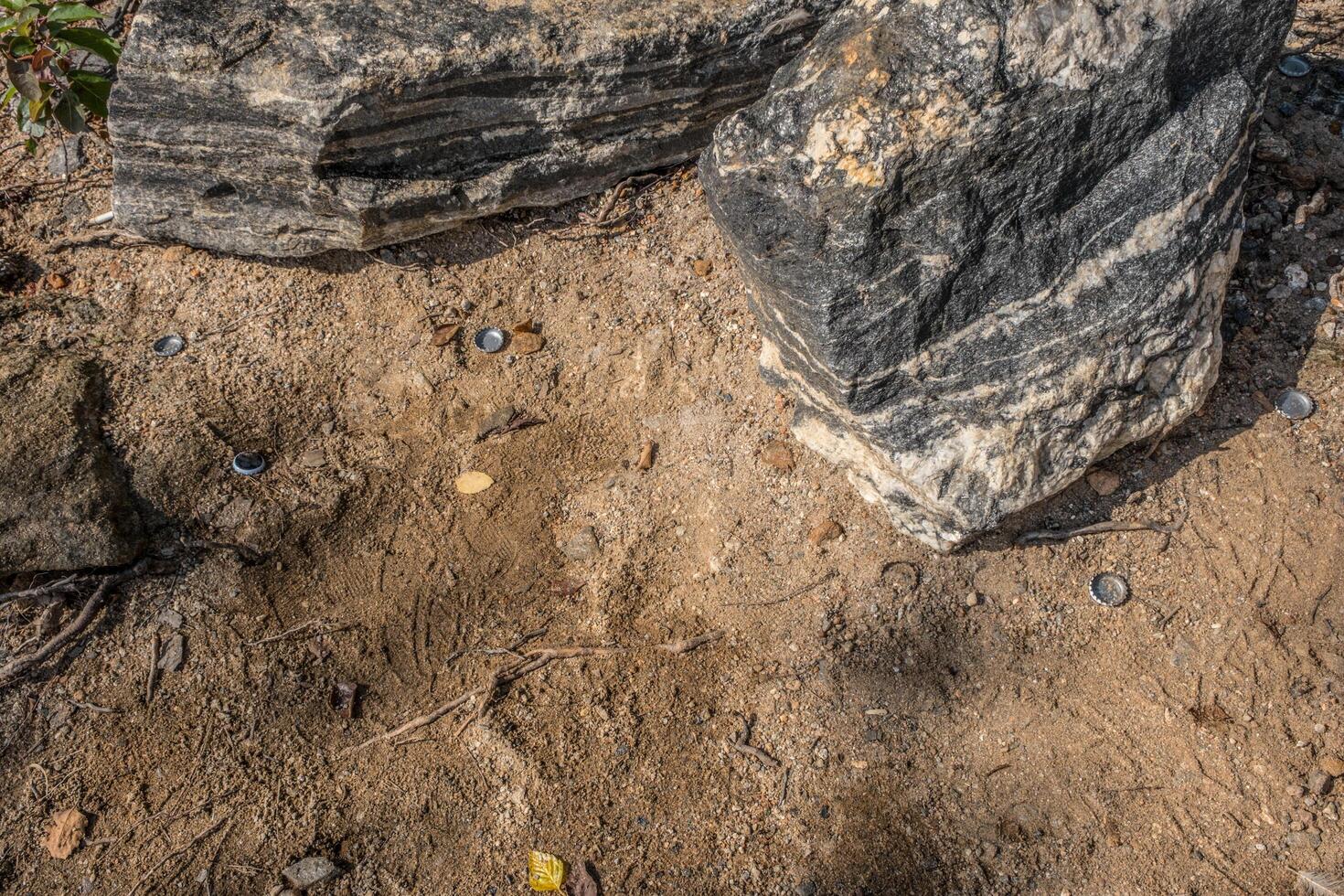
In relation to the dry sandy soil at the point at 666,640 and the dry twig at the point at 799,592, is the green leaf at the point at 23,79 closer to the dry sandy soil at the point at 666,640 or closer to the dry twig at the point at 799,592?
the dry sandy soil at the point at 666,640

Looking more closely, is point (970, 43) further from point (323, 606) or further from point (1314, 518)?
point (323, 606)

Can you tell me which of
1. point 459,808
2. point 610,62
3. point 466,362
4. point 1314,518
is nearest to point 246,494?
point 466,362

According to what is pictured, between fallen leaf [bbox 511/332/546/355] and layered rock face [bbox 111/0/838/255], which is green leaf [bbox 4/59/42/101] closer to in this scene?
layered rock face [bbox 111/0/838/255]

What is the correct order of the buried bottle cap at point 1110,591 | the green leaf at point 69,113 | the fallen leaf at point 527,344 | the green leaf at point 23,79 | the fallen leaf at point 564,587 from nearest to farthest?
the buried bottle cap at point 1110,591 < the fallen leaf at point 564,587 < the green leaf at point 23,79 < the green leaf at point 69,113 < the fallen leaf at point 527,344

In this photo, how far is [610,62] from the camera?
3.13 m

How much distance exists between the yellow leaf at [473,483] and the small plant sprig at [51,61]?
6.25 feet

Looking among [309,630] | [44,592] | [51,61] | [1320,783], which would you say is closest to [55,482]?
[44,592]

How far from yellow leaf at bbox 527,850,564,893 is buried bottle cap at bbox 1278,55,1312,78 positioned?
156 inches

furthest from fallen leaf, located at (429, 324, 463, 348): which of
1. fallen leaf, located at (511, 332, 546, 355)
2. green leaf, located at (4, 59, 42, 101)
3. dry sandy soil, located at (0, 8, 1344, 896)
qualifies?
green leaf, located at (4, 59, 42, 101)

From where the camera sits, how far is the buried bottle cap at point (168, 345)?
3457 mm

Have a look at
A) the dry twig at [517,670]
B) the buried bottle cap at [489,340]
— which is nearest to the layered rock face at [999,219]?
the dry twig at [517,670]

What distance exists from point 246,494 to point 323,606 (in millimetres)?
506

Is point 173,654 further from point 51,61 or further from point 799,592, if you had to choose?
point 51,61

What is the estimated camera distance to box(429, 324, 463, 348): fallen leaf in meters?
3.52
